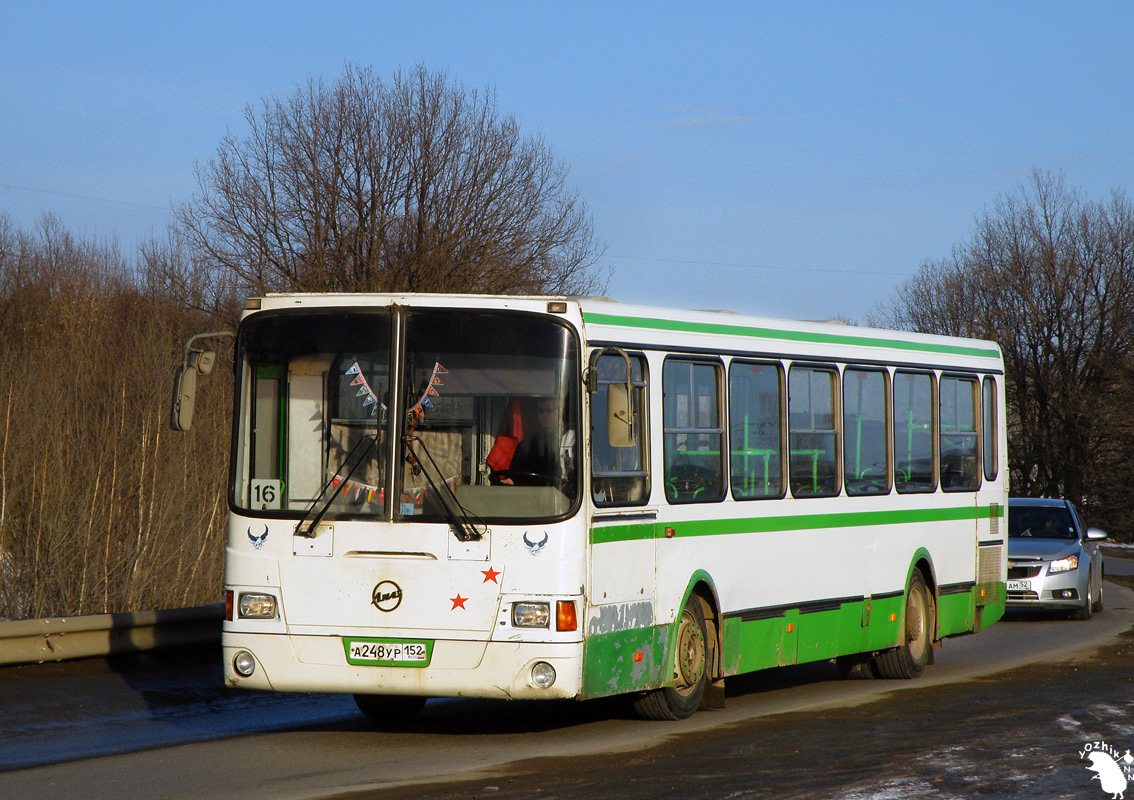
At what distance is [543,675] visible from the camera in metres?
9.29

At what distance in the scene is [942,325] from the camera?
60.8 meters

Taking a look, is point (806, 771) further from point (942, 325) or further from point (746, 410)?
point (942, 325)

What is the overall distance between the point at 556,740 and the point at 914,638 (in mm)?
5252

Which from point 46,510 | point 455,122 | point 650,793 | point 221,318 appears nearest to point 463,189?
point 455,122

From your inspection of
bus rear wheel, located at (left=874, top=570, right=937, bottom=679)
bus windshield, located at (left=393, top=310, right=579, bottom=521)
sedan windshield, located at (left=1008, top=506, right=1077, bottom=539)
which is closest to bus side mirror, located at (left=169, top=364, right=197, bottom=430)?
bus windshield, located at (left=393, top=310, right=579, bottom=521)

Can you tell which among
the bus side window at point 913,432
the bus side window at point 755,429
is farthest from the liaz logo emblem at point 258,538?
the bus side window at point 913,432

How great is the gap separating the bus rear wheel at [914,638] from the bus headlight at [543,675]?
218 inches

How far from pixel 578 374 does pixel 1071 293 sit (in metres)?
51.7

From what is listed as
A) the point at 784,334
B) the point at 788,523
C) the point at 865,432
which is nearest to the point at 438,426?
the point at 788,523

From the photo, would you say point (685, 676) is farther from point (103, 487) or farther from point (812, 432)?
point (103, 487)

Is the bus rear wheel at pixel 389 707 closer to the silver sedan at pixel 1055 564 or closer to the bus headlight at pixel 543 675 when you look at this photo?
the bus headlight at pixel 543 675

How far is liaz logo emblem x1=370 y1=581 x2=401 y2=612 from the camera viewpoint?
9.49m

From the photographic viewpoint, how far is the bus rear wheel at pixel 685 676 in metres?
10.6

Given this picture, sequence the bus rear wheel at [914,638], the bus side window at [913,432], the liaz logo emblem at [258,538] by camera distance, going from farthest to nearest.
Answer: the bus rear wheel at [914,638]
the bus side window at [913,432]
the liaz logo emblem at [258,538]
